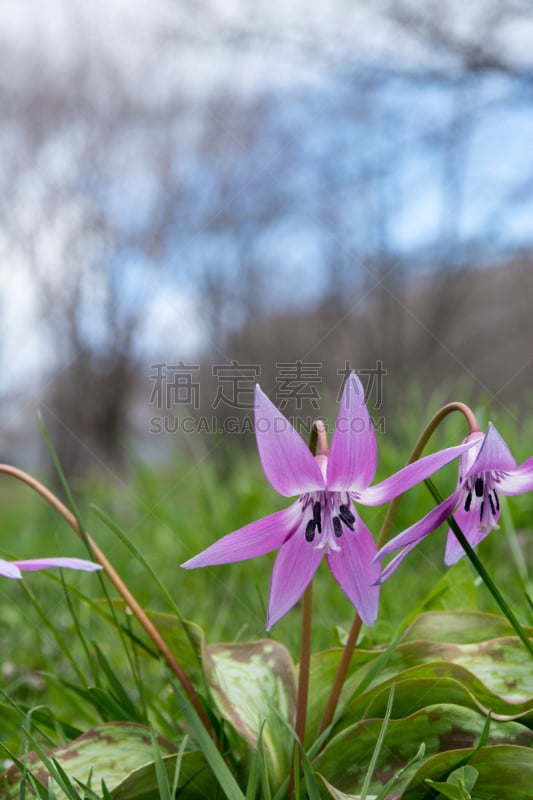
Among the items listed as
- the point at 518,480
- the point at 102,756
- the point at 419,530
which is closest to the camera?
the point at 419,530

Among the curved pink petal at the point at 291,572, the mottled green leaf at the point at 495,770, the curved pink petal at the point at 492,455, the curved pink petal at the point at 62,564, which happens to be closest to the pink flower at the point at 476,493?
the curved pink petal at the point at 492,455

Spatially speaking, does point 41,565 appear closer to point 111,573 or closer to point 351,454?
point 111,573

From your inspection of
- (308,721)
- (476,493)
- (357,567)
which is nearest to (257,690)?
(308,721)

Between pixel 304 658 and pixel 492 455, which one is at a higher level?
pixel 492 455

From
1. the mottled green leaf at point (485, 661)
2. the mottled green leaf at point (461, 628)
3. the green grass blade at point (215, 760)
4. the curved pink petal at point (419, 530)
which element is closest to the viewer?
the curved pink petal at point (419, 530)

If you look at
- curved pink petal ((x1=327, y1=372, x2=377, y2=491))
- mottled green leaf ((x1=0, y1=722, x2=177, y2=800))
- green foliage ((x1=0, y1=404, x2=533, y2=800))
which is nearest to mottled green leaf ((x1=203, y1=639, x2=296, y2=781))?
green foliage ((x1=0, y1=404, x2=533, y2=800))

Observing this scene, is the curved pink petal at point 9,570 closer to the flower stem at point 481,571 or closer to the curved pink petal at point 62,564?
the curved pink petal at point 62,564
